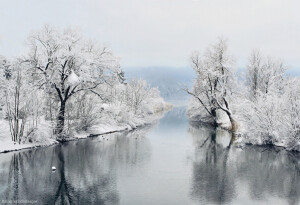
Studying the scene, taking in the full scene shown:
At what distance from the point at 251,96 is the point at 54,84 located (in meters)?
Answer: 30.0

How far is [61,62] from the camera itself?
36344 mm

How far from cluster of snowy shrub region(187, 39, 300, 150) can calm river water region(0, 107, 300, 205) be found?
2575 mm

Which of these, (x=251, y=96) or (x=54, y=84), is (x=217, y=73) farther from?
(x=54, y=84)

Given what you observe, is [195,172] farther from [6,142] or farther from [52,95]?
[52,95]

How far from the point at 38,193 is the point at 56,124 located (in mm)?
18157

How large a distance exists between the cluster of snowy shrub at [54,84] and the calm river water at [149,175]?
355cm

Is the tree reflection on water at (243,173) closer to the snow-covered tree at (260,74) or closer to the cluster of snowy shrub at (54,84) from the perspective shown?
the cluster of snowy shrub at (54,84)

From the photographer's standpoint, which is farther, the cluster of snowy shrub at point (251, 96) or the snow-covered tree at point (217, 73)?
the snow-covered tree at point (217, 73)

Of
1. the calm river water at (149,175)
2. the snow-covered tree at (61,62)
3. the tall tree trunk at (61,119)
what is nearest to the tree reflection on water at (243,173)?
the calm river water at (149,175)

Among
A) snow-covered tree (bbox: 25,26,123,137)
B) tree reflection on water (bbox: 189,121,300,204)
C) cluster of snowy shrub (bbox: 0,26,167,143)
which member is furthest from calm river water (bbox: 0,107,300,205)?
snow-covered tree (bbox: 25,26,123,137)

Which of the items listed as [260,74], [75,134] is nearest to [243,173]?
[75,134]

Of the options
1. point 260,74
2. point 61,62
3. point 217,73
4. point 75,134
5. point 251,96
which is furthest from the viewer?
point 260,74

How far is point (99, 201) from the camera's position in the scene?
16688 millimetres

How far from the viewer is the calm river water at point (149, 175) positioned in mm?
17547
